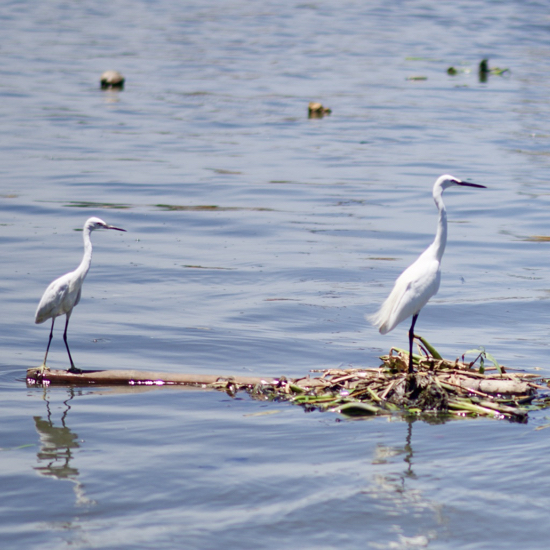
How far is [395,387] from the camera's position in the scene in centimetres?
805

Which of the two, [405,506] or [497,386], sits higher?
[497,386]

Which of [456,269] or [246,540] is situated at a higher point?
[456,269]

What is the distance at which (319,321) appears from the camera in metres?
11.8

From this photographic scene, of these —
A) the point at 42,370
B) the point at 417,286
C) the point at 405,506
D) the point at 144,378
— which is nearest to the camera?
the point at 405,506

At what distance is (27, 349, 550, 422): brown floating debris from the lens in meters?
7.93

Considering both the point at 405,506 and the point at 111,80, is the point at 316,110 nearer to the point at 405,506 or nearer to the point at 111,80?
the point at 111,80

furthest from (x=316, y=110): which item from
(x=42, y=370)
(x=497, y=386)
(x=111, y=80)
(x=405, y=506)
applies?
(x=405, y=506)

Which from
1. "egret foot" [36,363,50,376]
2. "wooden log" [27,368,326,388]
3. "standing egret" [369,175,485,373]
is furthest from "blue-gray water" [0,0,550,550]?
"standing egret" [369,175,485,373]

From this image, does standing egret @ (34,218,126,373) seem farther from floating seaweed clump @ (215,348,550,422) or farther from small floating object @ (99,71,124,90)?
small floating object @ (99,71,124,90)

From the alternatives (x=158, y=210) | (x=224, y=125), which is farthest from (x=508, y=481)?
(x=224, y=125)

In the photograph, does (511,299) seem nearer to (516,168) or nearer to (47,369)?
(47,369)

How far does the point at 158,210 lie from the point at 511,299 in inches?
302

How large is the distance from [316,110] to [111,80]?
7943 mm

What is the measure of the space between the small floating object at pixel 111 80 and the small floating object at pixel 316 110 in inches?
296
